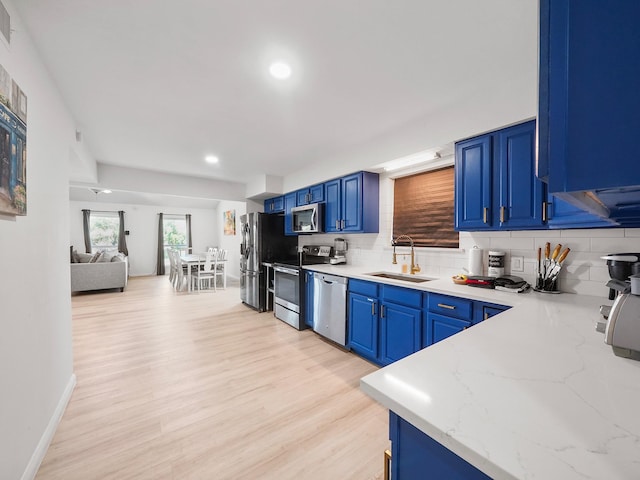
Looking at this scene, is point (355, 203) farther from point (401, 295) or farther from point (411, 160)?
point (401, 295)

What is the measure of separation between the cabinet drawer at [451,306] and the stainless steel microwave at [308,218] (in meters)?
2.00

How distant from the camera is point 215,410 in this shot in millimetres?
1972

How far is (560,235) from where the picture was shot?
1.97m

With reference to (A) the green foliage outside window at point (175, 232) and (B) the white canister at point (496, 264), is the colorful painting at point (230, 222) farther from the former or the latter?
(B) the white canister at point (496, 264)

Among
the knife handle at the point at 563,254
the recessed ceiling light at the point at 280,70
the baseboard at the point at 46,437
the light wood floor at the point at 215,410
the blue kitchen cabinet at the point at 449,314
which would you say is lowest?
the light wood floor at the point at 215,410

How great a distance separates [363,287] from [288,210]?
7.76 ft

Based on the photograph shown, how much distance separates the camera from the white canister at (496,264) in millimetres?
2174

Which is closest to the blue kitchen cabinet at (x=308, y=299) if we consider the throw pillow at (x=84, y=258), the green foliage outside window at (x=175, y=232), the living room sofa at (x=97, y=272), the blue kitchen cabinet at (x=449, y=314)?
the blue kitchen cabinet at (x=449, y=314)

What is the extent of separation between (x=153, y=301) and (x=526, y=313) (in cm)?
580

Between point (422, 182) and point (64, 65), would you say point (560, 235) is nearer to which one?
point (422, 182)

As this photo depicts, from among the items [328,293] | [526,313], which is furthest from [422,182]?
[526,313]

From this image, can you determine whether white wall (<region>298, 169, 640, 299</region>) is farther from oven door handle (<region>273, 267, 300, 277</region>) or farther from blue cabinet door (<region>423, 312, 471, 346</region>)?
oven door handle (<region>273, 267, 300, 277</region>)

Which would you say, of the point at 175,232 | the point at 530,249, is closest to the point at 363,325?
the point at 530,249

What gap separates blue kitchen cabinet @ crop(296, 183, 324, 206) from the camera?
384 centimetres
